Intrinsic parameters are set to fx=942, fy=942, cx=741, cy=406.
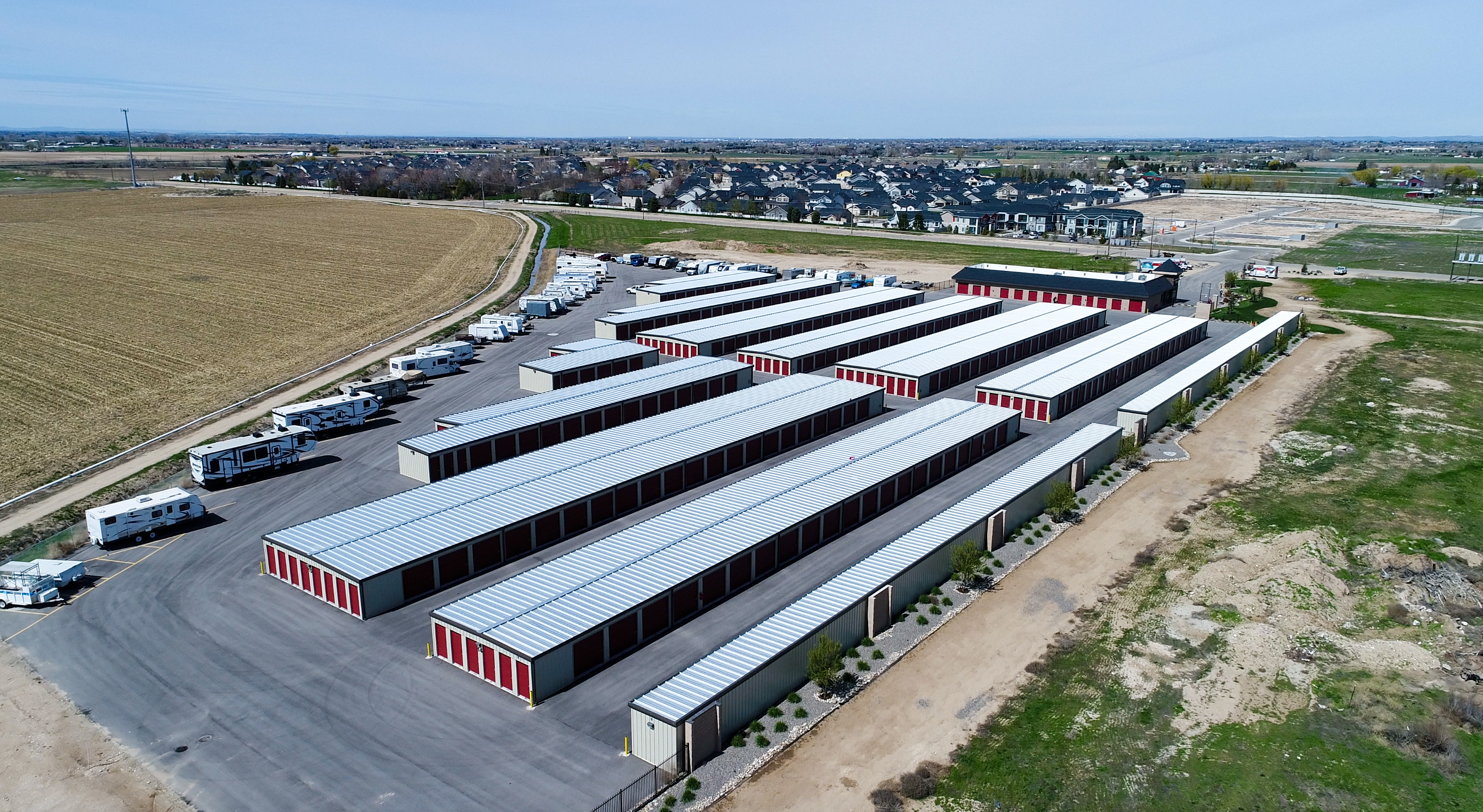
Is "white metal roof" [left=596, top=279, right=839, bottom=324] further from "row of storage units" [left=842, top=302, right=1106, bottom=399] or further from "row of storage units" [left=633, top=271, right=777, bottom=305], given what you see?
"row of storage units" [left=842, top=302, right=1106, bottom=399]

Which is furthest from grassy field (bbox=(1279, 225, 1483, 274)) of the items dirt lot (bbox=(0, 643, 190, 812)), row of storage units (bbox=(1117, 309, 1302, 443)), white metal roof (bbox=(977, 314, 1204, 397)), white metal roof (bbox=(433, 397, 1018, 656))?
dirt lot (bbox=(0, 643, 190, 812))

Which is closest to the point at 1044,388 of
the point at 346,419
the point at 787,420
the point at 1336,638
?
the point at 787,420

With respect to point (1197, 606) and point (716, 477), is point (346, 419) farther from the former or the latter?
point (1197, 606)

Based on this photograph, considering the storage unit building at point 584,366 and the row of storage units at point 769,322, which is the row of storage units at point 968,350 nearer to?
the row of storage units at point 769,322

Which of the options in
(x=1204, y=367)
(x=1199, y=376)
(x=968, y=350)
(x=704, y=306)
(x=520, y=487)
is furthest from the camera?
(x=704, y=306)

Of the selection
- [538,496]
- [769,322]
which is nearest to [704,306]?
[769,322]

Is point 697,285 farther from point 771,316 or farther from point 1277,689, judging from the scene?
point 1277,689
